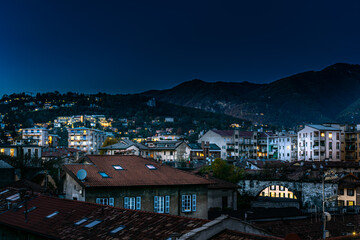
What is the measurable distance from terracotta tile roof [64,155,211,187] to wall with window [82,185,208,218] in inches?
17.1

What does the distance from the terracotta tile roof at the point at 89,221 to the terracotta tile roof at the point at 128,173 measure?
5548 millimetres

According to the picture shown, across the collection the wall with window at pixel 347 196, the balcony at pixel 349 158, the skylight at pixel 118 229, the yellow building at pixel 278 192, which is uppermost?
the skylight at pixel 118 229

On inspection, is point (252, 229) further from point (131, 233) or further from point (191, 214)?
point (191, 214)

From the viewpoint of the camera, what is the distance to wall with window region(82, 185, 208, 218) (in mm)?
29258

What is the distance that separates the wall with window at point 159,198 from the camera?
96.0 feet

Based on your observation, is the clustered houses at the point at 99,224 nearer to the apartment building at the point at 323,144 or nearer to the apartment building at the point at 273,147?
the apartment building at the point at 323,144

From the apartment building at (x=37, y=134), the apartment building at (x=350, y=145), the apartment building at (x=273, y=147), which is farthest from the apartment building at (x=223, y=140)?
the apartment building at (x=37, y=134)

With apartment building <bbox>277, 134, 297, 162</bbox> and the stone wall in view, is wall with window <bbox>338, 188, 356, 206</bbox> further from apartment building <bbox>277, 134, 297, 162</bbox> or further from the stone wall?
apartment building <bbox>277, 134, 297, 162</bbox>

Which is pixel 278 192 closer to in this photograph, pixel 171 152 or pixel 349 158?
pixel 171 152

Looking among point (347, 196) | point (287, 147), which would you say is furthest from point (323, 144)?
point (347, 196)

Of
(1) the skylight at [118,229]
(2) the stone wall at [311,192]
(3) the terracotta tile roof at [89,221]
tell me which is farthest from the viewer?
(2) the stone wall at [311,192]

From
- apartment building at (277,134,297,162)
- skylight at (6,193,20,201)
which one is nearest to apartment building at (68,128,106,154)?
apartment building at (277,134,297,162)

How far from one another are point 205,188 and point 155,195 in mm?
4513

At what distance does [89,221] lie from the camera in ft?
61.2
